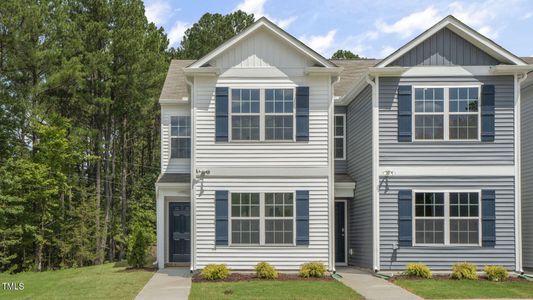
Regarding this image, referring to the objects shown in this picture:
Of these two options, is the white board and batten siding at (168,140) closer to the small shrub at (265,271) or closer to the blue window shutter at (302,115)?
the blue window shutter at (302,115)

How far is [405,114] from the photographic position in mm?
17703

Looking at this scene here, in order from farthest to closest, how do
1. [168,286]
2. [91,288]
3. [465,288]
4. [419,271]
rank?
[419,271] < [168,286] < [91,288] < [465,288]

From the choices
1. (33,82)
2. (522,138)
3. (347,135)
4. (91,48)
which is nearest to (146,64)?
(91,48)

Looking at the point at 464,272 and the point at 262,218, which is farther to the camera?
the point at 262,218

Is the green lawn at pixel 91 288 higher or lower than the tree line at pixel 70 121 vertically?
lower

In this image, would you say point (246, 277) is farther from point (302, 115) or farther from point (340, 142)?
Result: point (340, 142)

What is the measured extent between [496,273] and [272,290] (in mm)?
6123

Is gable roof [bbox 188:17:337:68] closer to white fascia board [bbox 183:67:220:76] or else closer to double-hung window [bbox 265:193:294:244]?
white fascia board [bbox 183:67:220:76]

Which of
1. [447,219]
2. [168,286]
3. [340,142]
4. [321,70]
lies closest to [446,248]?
[447,219]

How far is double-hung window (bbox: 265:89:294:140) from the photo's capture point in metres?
→ 17.8

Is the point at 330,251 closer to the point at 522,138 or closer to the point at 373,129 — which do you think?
the point at 373,129

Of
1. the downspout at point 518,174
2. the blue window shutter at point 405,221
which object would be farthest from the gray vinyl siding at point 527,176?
the blue window shutter at point 405,221

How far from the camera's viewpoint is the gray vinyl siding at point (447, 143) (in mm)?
17734

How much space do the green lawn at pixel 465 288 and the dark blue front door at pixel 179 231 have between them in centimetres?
754
